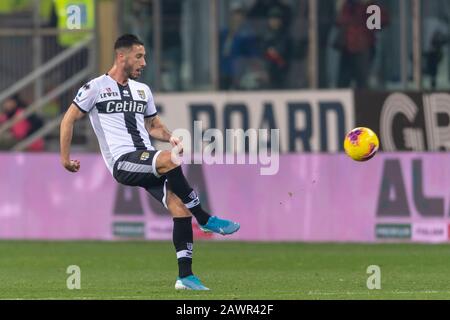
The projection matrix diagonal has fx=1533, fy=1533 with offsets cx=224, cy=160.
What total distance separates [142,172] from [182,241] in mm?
728

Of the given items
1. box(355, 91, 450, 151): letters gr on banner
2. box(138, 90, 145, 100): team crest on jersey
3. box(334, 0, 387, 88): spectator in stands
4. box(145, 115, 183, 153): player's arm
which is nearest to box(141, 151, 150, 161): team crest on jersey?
box(145, 115, 183, 153): player's arm

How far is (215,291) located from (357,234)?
27.8 ft

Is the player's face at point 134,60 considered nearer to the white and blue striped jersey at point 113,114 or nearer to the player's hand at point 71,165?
the white and blue striped jersey at point 113,114

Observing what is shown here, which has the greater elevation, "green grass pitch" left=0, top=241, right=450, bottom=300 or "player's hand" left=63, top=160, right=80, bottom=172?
"player's hand" left=63, top=160, right=80, bottom=172

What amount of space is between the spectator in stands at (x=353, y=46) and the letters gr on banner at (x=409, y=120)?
81 cm

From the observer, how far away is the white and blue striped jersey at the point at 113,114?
46.5 feet

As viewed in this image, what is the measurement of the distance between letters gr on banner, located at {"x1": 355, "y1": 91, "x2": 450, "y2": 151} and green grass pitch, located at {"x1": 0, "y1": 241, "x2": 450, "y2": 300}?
12.6 ft

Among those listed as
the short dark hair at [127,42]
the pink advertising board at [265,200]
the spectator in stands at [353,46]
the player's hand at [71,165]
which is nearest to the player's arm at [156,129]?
the short dark hair at [127,42]

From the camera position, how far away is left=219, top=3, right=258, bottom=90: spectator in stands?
86.6 ft

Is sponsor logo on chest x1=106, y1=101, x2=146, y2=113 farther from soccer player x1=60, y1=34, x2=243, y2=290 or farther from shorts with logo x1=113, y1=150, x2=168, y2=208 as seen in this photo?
shorts with logo x1=113, y1=150, x2=168, y2=208

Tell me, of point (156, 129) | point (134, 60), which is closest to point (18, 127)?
point (156, 129)

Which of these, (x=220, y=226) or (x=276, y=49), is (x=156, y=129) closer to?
(x=220, y=226)

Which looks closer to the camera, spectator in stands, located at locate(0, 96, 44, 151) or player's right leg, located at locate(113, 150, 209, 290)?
player's right leg, located at locate(113, 150, 209, 290)
